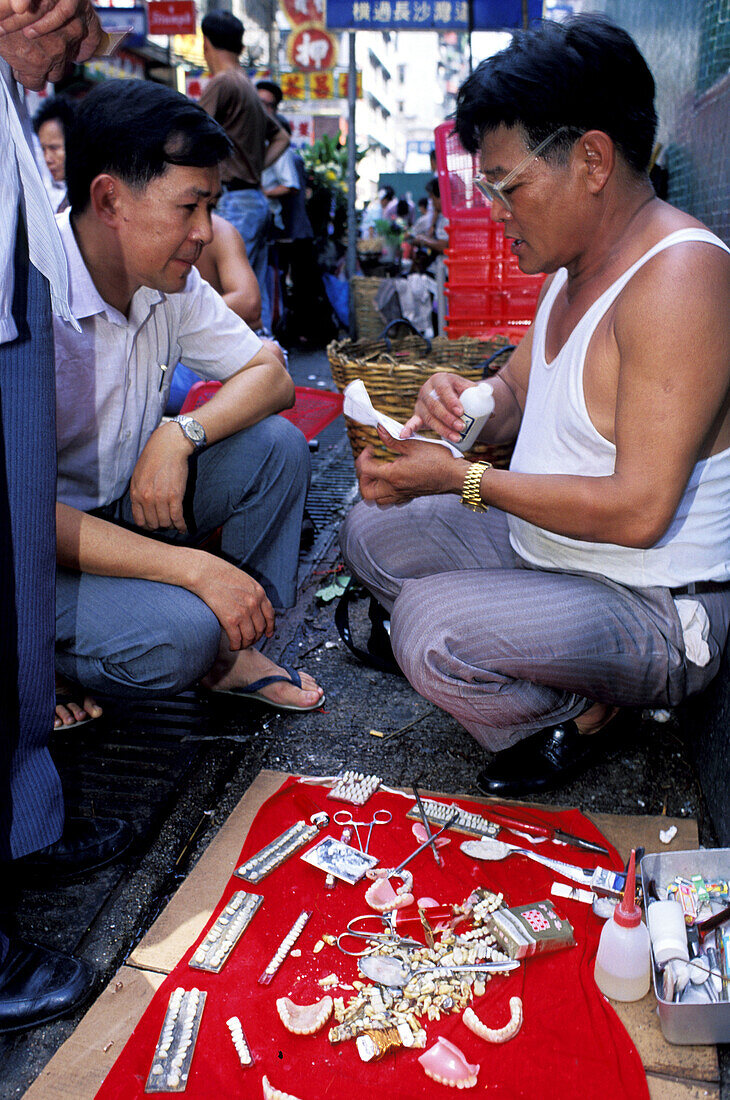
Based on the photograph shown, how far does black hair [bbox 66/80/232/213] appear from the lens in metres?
1.94

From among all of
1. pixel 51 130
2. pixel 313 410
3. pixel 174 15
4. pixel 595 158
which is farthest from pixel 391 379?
pixel 174 15

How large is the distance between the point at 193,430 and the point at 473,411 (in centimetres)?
76

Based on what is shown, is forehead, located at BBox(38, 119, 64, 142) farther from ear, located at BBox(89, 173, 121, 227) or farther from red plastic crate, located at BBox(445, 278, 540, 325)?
ear, located at BBox(89, 173, 121, 227)

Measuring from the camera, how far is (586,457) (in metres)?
1.92

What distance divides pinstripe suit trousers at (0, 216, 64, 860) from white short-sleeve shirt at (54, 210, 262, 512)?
0.64 metres

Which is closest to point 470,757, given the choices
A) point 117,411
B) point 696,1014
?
point 696,1014

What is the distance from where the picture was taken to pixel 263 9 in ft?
71.7

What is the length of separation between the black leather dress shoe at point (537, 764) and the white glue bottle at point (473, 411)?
0.75m

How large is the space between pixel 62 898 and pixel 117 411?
1.17 metres

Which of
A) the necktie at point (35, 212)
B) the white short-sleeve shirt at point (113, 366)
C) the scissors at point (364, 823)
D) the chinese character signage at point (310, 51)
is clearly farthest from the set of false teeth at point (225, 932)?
the chinese character signage at point (310, 51)

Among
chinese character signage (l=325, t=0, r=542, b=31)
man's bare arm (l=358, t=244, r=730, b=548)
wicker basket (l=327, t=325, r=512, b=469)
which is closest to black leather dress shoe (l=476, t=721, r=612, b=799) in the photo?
man's bare arm (l=358, t=244, r=730, b=548)

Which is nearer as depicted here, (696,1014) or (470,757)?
(696,1014)

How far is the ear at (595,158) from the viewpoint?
5.80ft

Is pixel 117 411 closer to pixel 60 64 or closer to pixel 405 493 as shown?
pixel 405 493
